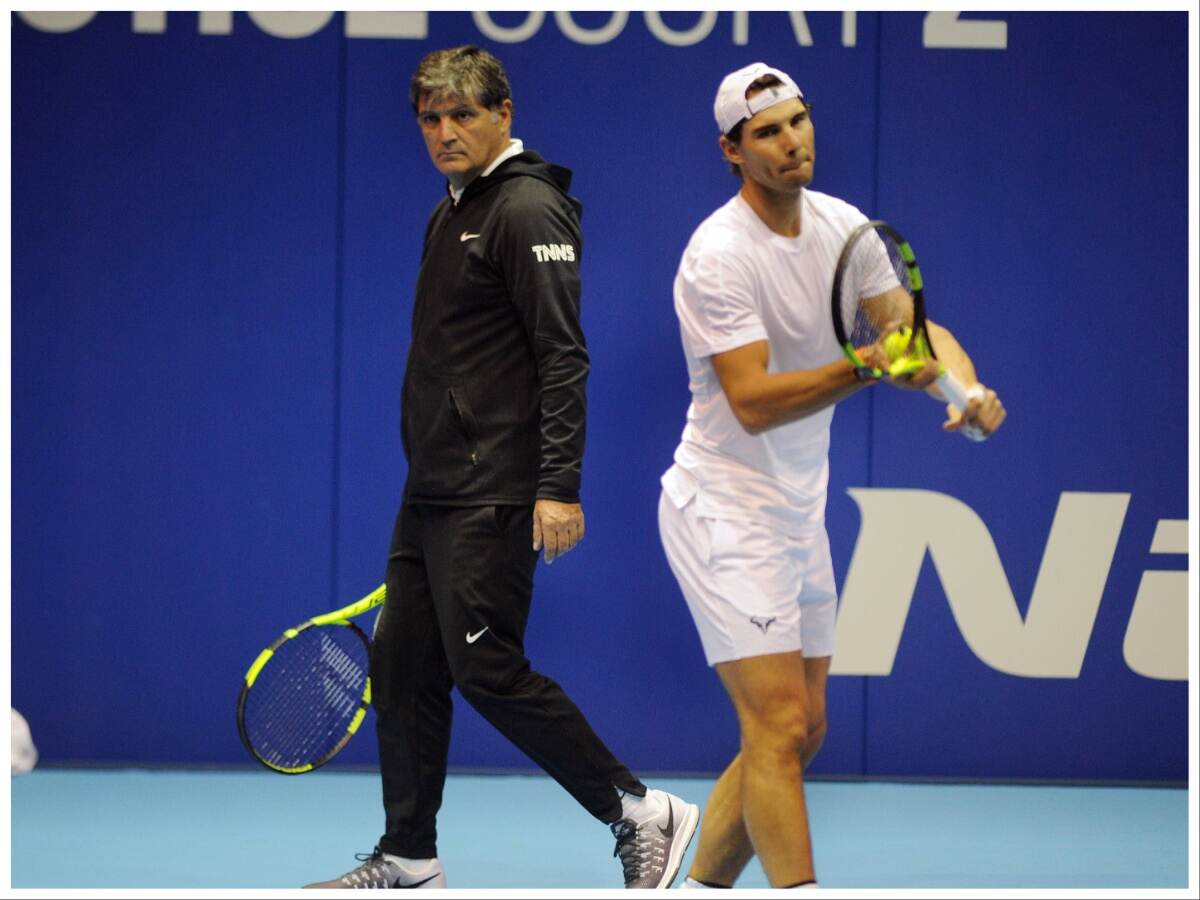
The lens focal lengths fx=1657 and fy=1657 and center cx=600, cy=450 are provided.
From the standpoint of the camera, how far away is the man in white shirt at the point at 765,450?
2939 millimetres

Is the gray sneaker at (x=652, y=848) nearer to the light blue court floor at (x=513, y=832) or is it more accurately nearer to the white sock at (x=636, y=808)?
the white sock at (x=636, y=808)

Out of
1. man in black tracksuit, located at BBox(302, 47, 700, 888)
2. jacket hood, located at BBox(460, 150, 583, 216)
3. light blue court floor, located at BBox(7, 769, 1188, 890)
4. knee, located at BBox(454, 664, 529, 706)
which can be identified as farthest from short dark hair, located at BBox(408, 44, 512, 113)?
light blue court floor, located at BBox(7, 769, 1188, 890)

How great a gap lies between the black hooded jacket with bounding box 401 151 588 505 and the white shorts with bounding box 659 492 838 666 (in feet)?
0.86

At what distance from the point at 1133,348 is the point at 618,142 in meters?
1.60

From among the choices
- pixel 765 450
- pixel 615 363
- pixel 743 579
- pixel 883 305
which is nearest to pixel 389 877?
pixel 743 579

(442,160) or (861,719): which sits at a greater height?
(442,160)

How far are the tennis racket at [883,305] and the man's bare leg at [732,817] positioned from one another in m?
0.66

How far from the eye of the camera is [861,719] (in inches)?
190

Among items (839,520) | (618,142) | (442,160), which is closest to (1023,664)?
(839,520)

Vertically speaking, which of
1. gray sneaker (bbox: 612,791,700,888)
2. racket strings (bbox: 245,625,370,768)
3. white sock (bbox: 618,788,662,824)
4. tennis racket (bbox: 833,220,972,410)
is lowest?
gray sneaker (bbox: 612,791,700,888)

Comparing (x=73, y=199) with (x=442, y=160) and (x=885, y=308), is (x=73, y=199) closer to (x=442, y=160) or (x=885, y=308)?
(x=442, y=160)

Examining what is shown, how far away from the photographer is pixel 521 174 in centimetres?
334

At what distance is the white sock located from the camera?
3.30 metres

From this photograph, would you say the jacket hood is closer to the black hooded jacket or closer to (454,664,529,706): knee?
the black hooded jacket
